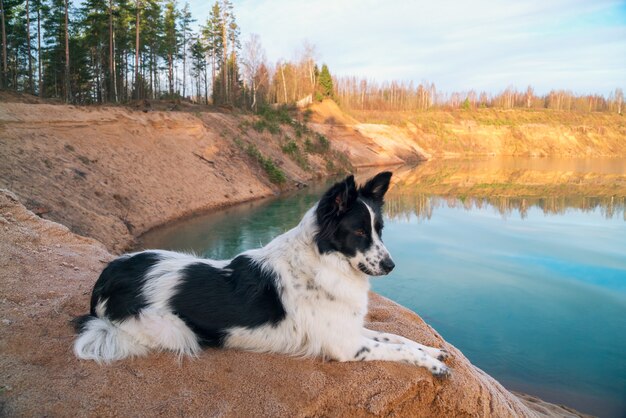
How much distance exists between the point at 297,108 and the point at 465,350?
52397mm

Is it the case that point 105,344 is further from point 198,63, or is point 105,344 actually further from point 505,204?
point 198,63

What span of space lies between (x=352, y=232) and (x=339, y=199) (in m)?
0.32

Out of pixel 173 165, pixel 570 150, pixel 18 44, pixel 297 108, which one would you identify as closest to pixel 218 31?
pixel 297 108

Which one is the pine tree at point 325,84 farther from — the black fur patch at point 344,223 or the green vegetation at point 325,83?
the black fur patch at point 344,223

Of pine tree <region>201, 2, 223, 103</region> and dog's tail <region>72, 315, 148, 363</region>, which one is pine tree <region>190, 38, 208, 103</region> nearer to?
pine tree <region>201, 2, 223, 103</region>

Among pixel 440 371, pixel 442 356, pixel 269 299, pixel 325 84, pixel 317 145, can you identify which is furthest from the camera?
pixel 325 84

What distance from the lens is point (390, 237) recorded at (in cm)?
1595

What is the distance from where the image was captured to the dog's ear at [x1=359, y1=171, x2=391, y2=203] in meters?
4.09

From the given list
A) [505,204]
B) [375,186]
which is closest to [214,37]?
[505,204]

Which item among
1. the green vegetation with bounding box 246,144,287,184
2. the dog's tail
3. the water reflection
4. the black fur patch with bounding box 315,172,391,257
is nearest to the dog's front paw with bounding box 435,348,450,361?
the black fur patch with bounding box 315,172,391,257

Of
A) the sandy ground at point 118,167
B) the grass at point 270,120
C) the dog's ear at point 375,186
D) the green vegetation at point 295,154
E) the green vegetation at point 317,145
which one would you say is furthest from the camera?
the green vegetation at point 317,145

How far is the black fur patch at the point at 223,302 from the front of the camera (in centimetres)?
369

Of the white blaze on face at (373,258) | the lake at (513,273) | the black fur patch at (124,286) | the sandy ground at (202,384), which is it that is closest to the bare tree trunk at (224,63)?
the lake at (513,273)

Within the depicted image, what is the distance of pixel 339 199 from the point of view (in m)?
3.82
